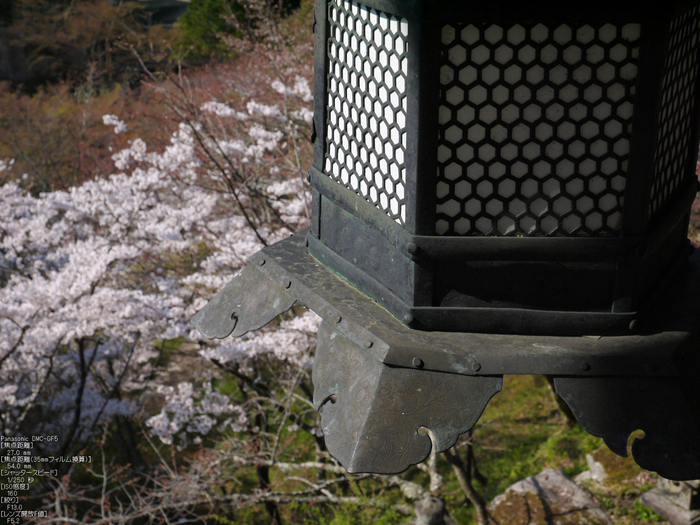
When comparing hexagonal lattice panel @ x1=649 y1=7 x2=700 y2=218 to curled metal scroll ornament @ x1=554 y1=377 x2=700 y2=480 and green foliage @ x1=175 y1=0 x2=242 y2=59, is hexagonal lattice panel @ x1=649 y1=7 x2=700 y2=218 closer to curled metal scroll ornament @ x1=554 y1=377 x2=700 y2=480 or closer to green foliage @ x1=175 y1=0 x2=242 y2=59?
curled metal scroll ornament @ x1=554 y1=377 x2=700 y2=480

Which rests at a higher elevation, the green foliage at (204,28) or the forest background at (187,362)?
the green foliage at (204,28)

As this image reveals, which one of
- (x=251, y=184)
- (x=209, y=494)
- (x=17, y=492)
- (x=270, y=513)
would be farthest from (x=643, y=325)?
(x=17, y=492)

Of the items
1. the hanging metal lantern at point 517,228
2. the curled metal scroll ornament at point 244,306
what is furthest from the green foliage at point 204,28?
the hanging metal lantern at point 517,228

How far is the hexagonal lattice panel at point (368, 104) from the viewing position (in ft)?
5.22

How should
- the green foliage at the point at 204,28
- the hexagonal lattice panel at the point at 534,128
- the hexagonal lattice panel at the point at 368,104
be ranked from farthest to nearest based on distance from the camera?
the green foliage at the point at 204,28 < the hexagonal lattice panel at the point at 368,104 < the hexagonal lattice panel at the point at 534,128

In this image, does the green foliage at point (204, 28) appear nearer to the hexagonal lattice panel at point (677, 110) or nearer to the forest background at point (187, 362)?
the forest background at point (187, 362)

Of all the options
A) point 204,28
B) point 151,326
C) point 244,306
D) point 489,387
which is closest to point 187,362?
point 151,326


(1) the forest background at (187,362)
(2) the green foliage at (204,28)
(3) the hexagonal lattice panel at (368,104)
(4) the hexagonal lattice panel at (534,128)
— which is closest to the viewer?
(4) the hexagonal lattice panel at (534,128)

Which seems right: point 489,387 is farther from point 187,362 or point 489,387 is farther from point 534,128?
point 187,362

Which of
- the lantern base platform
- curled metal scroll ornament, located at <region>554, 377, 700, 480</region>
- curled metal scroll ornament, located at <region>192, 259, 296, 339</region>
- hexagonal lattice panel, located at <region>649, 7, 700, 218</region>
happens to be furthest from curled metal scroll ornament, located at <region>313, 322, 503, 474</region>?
hexagonal lattice panel, located at <region>649, 7, 700, 218</region>

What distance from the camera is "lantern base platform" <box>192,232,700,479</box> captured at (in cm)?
150

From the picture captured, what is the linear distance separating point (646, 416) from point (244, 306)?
1191mm

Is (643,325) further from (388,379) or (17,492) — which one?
(17,492)

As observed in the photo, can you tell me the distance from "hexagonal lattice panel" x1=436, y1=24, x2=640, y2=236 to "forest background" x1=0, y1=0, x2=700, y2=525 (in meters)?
4.23
